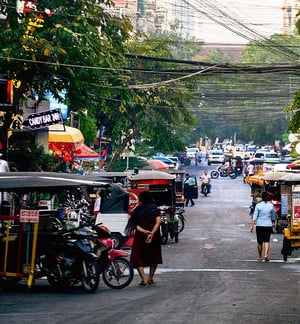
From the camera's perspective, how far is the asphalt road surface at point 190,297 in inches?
544

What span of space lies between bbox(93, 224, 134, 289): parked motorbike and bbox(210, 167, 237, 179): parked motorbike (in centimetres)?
6246

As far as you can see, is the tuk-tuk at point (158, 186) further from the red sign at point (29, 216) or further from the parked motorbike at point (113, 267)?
the red sign at point (29, 216)

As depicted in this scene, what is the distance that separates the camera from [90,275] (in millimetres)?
17000

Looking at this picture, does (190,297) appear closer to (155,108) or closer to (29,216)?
(29,216)

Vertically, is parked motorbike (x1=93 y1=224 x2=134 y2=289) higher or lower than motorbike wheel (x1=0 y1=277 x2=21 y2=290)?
higher

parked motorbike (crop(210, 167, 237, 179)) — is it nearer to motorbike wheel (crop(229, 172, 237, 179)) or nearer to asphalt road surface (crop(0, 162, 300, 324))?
motorbike wheel (crop(229, 172, 237, 179))

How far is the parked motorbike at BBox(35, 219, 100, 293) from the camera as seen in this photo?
16953mm

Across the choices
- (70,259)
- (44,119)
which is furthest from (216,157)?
(70,259)

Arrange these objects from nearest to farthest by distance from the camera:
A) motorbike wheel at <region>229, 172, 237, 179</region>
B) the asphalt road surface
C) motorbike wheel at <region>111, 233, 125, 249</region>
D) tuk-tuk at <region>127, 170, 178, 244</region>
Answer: the asphalt road surface
motorbike wheel at <region>111, 233, 125, 249</region>
tuk-tuk at <region>127, 170, 178, 244</region>
motorbike wheel at <region>229, 172, 237, 179</region>

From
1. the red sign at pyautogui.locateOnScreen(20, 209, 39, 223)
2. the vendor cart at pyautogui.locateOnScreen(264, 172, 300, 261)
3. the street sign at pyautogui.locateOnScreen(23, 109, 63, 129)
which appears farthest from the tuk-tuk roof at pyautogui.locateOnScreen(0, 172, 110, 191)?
the street sign at pyautogui.locateOnScreen(23, 109, 63, 129)

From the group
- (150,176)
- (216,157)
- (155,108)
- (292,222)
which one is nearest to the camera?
(292,222)

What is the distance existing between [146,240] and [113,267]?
34.4 inches

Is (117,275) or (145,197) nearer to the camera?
(117,275)

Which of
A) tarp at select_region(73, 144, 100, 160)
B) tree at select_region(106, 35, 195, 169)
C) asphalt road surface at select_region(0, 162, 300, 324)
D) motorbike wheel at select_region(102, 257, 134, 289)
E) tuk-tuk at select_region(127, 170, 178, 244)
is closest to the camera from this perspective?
asphalt road surface at select_region(0, 162, 300, 324)
